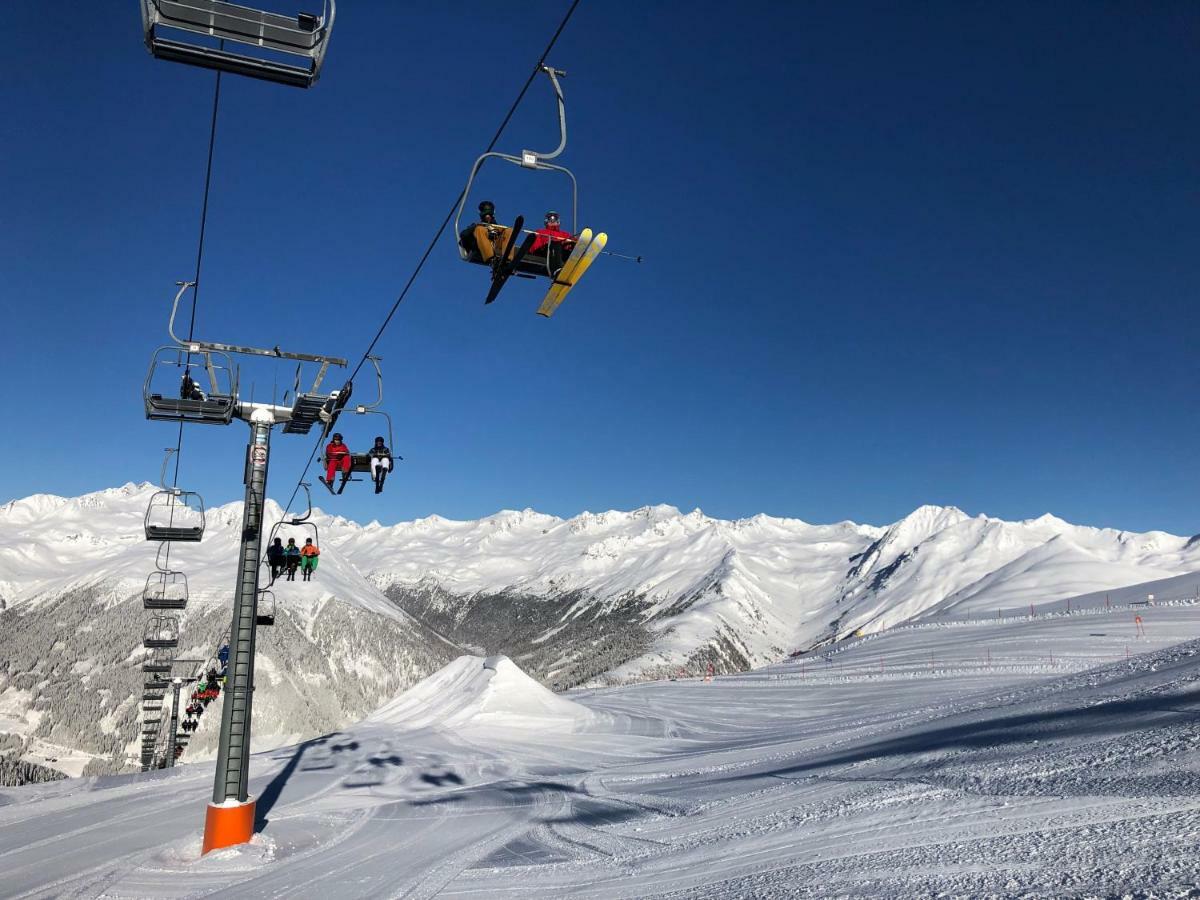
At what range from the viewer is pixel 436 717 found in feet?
116

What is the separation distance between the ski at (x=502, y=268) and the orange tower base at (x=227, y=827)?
33.5ft

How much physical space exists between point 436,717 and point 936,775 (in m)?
28.2

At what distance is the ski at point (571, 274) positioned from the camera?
9.72 metres

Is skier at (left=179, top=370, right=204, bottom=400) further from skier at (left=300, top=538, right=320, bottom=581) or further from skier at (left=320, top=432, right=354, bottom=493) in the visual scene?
skier at (left=300, top=538, right=320, bottom=581)

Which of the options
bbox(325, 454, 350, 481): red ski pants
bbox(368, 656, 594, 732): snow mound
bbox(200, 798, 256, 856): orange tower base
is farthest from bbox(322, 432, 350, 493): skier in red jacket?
bbox(368, 656, 594, 732): snow mound

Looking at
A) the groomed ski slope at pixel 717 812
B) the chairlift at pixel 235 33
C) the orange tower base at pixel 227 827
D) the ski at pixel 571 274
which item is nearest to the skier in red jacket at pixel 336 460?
the orange tower base at pixel 227 827

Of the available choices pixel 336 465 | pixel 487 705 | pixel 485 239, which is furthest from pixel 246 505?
pixel 487 705

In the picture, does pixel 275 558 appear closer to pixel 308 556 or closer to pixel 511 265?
pixel 308 556

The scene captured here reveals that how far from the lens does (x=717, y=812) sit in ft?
41.3

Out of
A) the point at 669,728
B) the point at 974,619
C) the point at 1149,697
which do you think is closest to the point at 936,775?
the point at 1149,697

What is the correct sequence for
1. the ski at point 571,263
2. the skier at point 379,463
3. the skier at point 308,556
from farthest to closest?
1. the skier at point 308,556
2. the skier at point 379,463
3. the ski at point 571,263

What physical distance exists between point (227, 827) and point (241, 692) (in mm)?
2285

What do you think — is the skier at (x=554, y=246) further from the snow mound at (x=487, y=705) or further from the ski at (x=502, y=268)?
the snow mound at (x=487, y=705)

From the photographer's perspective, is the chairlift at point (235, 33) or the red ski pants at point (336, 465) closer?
the chairlift at point (235, 33)
